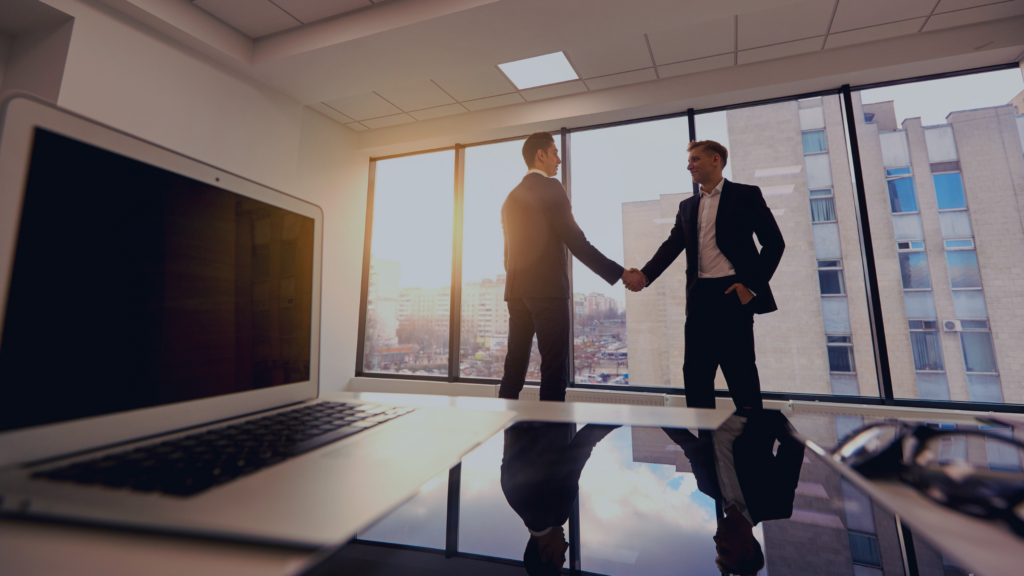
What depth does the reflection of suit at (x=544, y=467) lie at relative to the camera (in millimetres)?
308

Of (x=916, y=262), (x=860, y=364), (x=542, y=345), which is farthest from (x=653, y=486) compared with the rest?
(x=916, y=262)

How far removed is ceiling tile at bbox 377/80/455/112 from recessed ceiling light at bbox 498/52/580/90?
0.62 meters

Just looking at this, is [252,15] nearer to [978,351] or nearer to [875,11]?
[875,11]

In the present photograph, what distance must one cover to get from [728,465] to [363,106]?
3.96 meters

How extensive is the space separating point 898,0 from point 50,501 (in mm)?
3711

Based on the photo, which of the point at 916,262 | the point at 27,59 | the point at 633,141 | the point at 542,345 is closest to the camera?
the point at 542,345

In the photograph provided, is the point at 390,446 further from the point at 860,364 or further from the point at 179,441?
the point at 860,364

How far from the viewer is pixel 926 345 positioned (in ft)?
8.83

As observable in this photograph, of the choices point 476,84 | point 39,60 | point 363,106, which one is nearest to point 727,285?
point 476,84

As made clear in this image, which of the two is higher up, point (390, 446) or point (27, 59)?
point (27, 59)

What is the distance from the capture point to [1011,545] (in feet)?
0.73

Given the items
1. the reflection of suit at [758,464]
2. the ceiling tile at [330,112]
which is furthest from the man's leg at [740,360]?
the ceiling tile at [330,112]

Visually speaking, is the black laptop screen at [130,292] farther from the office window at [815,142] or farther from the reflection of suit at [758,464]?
the office window at [815,142]

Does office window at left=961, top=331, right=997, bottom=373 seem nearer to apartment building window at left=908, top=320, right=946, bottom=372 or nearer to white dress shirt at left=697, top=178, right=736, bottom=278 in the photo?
apartment building window at left=908, top=320, right=946, bottom=372
